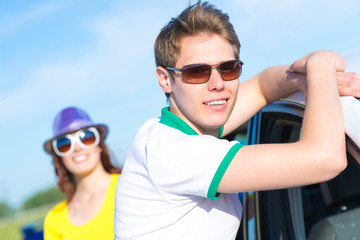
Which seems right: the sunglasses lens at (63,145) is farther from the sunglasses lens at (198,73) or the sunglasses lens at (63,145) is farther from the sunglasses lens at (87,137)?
the sunglasses lens at (198,73)

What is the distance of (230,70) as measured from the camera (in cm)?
210

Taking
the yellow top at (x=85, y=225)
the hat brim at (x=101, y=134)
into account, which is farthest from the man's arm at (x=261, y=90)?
the hat brim at (x=101, y=134)

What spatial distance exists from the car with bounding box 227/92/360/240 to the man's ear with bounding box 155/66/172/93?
1.81ft

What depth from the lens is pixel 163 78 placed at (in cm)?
231

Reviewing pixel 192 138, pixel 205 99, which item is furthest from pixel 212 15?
pixel 192 138

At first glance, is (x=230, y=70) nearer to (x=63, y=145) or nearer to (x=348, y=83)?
(x=348, y=83)

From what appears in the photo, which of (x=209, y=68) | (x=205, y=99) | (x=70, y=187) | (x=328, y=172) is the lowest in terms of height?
(x=70, y=187)

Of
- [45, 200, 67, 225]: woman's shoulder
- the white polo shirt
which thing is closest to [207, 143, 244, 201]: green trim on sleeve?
the white polo shirt

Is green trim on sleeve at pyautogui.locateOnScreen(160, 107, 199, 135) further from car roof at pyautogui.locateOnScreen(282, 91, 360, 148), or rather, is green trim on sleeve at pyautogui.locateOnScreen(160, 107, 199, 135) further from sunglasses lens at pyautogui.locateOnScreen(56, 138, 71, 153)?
sunglasses lens at pyautogui.locateOnScreen(56, 138, 71, 153)

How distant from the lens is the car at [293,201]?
1892 millimetres

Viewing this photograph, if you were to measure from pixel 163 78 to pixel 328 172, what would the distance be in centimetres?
96

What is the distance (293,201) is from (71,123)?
7.25 feet

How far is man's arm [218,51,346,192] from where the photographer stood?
1.65 meters

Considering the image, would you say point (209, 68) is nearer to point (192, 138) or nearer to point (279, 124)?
point (192, 138)
